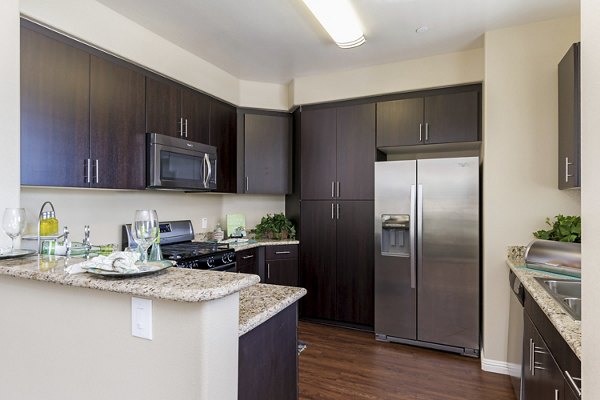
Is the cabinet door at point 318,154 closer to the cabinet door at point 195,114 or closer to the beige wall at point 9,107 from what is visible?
the cabinet door at point 195,114

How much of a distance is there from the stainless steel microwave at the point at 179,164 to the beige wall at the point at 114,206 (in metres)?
0.41

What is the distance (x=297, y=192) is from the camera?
3.90 m

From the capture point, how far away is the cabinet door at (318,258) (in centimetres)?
363

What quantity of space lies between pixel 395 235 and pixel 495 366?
1.28 metres

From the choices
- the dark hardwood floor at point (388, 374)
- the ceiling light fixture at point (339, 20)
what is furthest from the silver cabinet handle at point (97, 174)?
the dark hardwood floor at point (388, 374)

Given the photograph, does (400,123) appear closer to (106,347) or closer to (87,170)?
(87,170)

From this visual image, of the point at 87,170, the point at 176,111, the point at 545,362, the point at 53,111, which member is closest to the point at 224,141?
the point at 176,111

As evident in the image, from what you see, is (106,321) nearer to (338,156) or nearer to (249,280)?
(249,280)

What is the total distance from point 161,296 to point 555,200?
2801 mm

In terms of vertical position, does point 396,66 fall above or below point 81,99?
above

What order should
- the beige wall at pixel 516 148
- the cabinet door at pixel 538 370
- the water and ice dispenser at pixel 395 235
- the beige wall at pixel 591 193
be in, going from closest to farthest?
the beige wall at pixel 591 193
the cabinet door at pixel 538 370
the beige wall at pixel 516 148
the water and ice dispenser at pixel 395 235

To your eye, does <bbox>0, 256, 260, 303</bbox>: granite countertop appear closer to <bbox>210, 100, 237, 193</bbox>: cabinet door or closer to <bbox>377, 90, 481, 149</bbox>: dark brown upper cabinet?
<bbox>210, 100, 237, 193</bbox>: cabinet door

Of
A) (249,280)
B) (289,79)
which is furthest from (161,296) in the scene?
(289,79)

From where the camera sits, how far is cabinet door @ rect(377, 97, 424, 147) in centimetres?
328
